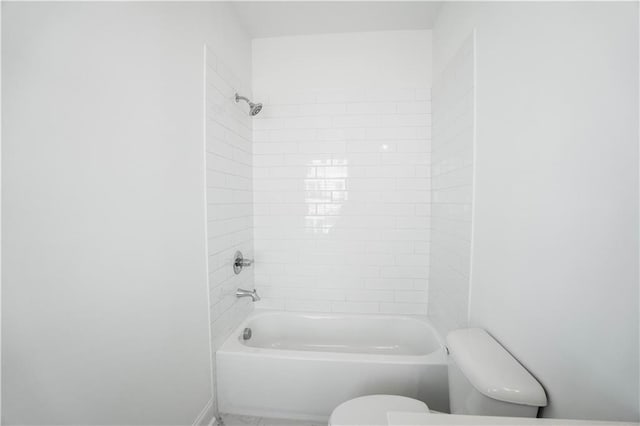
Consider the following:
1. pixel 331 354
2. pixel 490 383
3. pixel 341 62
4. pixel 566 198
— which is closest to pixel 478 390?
pixel 490 383

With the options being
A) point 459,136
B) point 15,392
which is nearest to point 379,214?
point 459,136

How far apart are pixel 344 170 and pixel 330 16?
1111 mm

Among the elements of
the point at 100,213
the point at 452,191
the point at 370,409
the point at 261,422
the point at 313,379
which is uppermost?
the point at 452,191

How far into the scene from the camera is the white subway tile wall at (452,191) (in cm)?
148

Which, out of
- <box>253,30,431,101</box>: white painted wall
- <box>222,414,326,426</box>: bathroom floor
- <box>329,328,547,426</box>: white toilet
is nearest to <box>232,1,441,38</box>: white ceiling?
<box>253,30,431,101</box>: white painted wall

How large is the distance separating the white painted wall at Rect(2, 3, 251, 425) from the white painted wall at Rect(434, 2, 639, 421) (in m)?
1.47

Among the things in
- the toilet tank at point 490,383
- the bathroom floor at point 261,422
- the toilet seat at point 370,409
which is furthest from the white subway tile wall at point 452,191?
the bathroom floor at point 261,422

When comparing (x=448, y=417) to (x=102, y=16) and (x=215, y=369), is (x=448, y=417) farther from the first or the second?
(x=102, y=16)

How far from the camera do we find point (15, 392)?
2.43 ft

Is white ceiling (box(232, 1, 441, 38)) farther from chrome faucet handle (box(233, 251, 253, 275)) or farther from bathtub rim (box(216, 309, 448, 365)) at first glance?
bathtub rim (box(216, 309, 448, 365))

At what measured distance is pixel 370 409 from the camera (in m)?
1.22

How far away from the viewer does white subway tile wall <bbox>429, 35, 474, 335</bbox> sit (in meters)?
1.48

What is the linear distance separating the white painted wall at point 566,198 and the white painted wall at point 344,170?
89cm

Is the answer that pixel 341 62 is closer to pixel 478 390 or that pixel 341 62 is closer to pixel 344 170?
pixel 344 170
